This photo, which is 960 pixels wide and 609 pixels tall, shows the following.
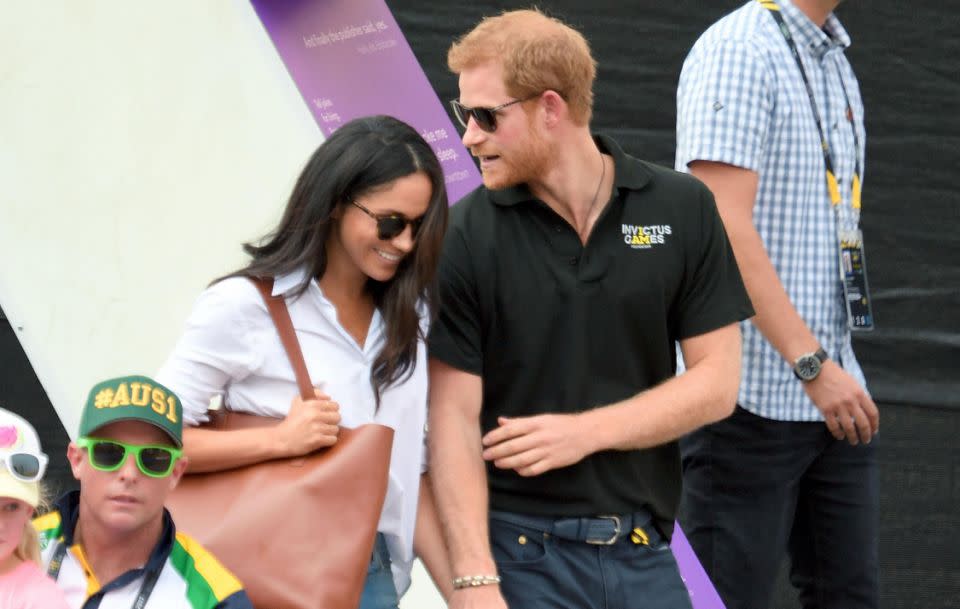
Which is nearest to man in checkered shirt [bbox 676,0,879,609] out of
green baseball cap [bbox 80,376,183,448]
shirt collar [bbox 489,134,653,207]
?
shirt collar [bbox 489,134,653,207]

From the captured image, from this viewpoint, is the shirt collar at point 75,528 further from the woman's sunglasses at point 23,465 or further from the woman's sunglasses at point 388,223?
the woman's sunglasses at point 388,223

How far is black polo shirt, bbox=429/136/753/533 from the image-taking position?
249 centimetres

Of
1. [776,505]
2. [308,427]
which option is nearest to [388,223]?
[308,427]

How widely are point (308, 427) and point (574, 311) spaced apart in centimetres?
56

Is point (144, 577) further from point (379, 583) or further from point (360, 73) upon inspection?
point (360, 73)

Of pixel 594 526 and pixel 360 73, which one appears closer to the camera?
pixel 594 526

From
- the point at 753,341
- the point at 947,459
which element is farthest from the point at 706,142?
the point at 947,459

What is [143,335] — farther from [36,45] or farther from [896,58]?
[896,58]

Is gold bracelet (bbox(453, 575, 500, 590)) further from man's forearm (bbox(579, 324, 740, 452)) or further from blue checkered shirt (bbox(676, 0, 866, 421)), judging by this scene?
blue checkered shirt (bbox(676, 0, 866, 421))

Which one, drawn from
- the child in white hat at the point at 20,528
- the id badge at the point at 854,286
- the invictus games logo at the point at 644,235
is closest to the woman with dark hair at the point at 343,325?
the child in white hat at the point at 20,528

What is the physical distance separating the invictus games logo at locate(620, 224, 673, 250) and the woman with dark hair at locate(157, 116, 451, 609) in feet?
1.19

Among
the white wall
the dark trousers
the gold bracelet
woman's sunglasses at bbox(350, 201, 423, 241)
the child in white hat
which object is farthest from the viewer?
the dark trousers

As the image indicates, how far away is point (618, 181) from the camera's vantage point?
258 centimetres

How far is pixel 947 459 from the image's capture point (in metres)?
4.27
